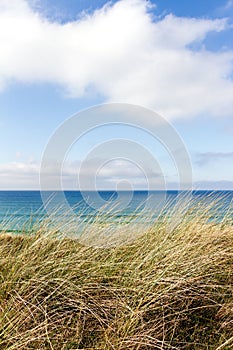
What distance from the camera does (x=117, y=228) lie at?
385 centimetres

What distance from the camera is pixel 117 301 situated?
88.5 inches

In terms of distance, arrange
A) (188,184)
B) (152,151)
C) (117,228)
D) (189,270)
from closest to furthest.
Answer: (189,270)
(117,228)
(188,184)
(152,151)

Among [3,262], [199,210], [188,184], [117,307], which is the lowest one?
[117,307]

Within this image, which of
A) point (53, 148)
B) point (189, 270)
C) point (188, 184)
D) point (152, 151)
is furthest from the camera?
point (152, 151)

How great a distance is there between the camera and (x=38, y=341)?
197 centimetres

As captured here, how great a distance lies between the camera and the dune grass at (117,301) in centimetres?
203

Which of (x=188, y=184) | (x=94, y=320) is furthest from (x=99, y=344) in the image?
(x=188, y=184)

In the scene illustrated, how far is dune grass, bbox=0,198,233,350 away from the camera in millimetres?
2033

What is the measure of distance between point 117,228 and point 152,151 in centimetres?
247

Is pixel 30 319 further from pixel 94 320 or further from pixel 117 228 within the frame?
pixel 117 228

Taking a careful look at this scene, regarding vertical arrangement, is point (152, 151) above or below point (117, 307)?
above

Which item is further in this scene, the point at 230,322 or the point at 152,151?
the point at 152,151

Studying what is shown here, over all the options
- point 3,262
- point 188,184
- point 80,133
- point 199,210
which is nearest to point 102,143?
point 80,133

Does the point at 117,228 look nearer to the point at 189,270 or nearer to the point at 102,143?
the point at 189,270
